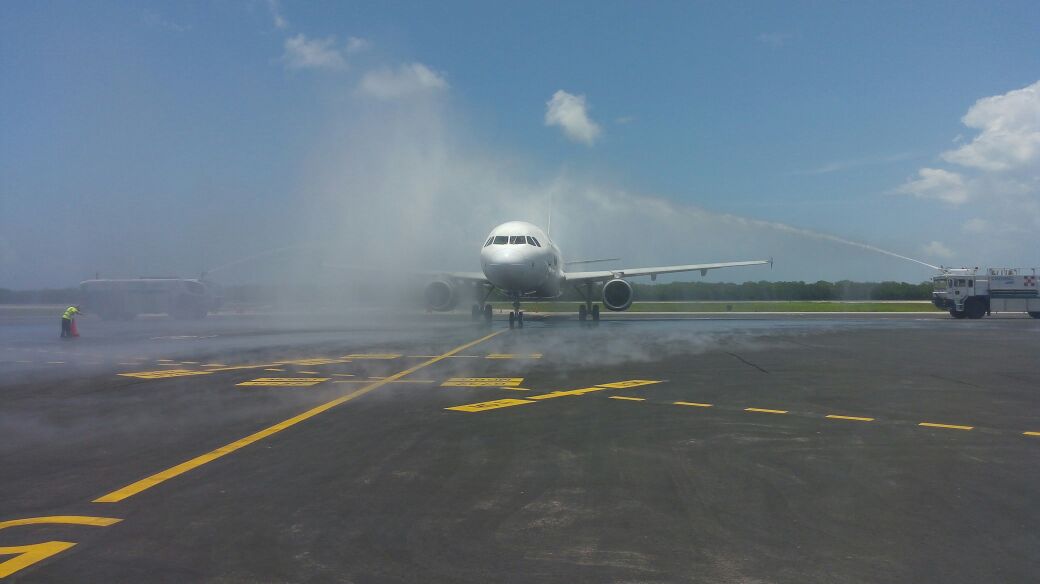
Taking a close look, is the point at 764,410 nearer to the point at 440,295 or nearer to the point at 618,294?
the point at 618,294

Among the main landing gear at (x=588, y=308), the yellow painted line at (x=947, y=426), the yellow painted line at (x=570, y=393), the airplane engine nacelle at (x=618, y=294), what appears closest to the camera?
the yellow painted line at (x=947, y=426)

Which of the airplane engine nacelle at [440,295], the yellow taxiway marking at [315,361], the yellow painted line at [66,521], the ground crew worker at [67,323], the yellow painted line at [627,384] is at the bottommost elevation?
the yellow painted line at [66,521]

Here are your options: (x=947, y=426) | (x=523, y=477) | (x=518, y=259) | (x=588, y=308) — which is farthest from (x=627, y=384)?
(x=588, y=308)

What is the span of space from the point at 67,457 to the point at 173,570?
4.79 m

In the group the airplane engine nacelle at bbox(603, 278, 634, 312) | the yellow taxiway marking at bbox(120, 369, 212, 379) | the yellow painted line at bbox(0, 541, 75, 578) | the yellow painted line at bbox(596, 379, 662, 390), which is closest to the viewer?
the yellow painted line at bbox(0, 541, 75, 578)

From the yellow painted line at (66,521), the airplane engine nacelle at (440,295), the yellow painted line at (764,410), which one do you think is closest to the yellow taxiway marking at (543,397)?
the yellow painted line at (764,410)

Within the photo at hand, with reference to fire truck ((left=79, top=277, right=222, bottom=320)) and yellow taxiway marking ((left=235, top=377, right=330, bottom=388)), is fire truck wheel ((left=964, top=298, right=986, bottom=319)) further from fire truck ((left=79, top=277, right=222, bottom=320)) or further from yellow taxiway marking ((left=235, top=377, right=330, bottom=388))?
fire truck ((left=79, top=277, right=222, bottom=320))

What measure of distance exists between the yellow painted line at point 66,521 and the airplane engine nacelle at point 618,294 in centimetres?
3411

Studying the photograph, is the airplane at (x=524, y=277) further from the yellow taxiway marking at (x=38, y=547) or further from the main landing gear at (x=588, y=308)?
the yellow taxiway marking at (x=38, y=547)

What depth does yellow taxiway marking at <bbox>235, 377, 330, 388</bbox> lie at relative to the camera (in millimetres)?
15055

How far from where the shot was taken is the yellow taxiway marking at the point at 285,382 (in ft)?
49.4

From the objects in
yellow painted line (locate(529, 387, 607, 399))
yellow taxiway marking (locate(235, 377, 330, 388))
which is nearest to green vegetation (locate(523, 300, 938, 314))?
yellow taxiway marking (locate(235, 377, 330, 388))

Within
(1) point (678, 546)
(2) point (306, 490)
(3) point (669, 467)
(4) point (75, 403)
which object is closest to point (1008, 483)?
(3) point (669, 467)

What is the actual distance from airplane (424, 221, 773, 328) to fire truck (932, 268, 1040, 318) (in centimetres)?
1535
